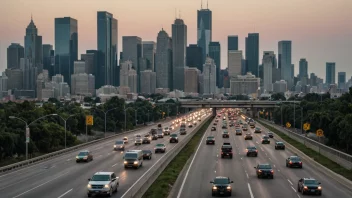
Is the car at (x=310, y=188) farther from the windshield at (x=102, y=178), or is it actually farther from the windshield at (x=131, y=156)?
the windshield at (x=131, y=156)

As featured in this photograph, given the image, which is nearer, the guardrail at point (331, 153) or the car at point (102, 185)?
the car at point (102, 185)

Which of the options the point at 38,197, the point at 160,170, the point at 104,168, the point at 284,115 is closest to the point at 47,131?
the point at 104,168

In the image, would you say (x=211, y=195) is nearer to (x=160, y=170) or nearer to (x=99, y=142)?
(x=160, y=170)

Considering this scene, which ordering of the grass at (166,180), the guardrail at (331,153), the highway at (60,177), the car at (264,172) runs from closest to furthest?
1. the grass at (166,180)
2. the highway at (60,177)
3. the car at (264,172)
4. the guardrail at (331,153)

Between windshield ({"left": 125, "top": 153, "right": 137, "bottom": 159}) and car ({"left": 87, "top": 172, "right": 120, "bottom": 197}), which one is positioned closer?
car ({"left": 87, "top": 172, "right": 120, "bottom": 197})

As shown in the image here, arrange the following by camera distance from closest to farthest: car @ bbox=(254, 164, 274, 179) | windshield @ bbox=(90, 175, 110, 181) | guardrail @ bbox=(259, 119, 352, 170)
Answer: windshield @ bbox=(90, 175, 110, 181)
car @ bbox=(254, 164, 274, 179)
guardrail @ bbox=(259, 119, 352, 170)

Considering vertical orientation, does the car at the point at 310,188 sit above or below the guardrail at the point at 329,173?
above

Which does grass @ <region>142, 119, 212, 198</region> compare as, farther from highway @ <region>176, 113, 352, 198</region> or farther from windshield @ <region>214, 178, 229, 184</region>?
windshield @ <region>214, 178, 229, 184</region>

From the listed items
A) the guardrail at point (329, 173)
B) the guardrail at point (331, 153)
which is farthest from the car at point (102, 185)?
the guardrail at point (331, 153)

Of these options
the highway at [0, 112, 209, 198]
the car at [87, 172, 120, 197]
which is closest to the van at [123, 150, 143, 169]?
the highway at [0, 112, 209, 198]
